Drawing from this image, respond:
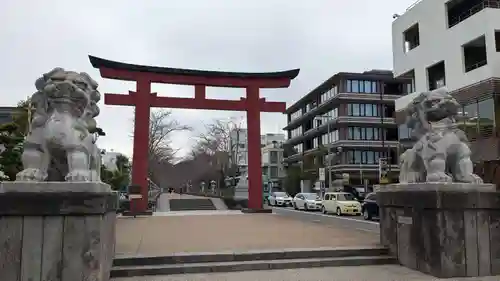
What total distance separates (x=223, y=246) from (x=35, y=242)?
3.58 metres

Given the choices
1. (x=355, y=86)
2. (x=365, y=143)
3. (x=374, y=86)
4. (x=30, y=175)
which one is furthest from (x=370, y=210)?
(x=374, y=86)

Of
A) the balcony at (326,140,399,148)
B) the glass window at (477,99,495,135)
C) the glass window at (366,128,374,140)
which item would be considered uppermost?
the glass window at (366,128,374,140)

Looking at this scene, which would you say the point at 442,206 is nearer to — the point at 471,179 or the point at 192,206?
the point at 471,179

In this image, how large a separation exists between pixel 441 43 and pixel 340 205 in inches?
417

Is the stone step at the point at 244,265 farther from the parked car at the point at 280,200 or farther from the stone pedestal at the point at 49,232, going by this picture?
the parked car at the point at 280,200

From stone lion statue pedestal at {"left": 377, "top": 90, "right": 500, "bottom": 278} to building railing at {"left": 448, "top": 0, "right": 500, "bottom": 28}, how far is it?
17.3 meters

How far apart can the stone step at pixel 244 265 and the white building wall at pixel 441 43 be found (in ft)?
55.4

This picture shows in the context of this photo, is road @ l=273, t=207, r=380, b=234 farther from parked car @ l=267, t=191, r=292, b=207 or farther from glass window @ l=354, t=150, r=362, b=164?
glass window @ l=354, t=150, r=362, b=164

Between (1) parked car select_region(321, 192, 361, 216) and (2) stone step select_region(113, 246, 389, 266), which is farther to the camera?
(1) parked car select_region(321, 192, 361, 216)

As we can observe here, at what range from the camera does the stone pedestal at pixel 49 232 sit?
510 centimetres

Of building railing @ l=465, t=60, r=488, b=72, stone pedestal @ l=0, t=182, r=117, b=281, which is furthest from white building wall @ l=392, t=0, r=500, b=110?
stone pedestal @ l=0, t=182, r=117, b=281

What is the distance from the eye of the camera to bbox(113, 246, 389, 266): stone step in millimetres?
6469

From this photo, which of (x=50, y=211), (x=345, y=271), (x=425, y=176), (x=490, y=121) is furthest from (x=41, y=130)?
(x=490, y=121)

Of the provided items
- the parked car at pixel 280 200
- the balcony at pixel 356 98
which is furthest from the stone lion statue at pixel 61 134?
the balcony at pixel 356 98
